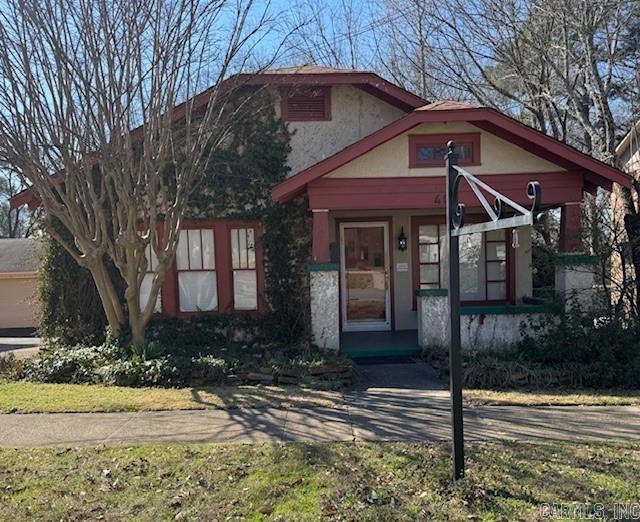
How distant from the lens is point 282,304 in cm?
1042

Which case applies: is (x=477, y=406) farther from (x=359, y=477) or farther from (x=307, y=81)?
(x=307, y=81)

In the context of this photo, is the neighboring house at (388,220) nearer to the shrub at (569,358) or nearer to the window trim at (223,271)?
the window trim at (223,271)

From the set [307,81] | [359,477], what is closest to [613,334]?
[359,477]

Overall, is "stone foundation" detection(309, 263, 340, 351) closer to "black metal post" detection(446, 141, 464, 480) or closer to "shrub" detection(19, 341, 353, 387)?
"shrub" detection(19, 341, 353, 387)

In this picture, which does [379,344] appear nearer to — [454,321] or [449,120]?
[449,120]

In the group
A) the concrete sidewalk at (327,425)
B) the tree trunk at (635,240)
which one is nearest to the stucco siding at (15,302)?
the concrete sidewalk at (327,425)

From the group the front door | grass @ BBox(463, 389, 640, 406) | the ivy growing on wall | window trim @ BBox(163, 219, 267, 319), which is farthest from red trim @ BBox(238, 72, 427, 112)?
grass @ BBox(463, 389, 640, 406)

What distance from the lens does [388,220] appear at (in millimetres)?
11164

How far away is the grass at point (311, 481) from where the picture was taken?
3.66m

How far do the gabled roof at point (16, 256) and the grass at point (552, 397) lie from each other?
62.5ft

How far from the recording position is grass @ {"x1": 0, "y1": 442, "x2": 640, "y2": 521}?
12.0ft

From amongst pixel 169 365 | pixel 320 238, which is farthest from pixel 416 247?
pixel 169 365

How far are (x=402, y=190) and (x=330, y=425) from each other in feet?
15.5

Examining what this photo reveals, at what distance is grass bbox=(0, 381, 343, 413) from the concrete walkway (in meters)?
0.24
